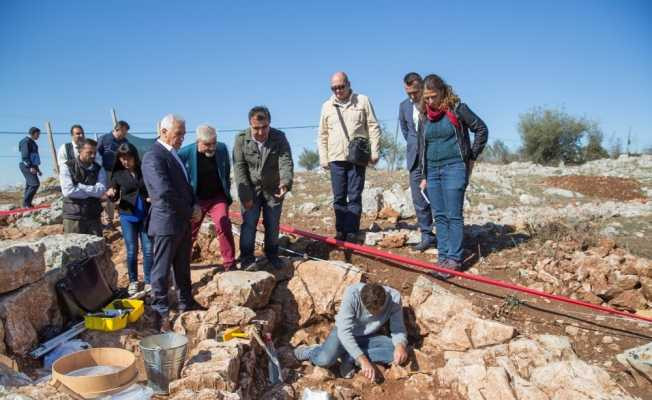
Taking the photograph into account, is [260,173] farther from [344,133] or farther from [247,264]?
[344,133]

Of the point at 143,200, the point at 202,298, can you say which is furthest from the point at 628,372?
the point at 143,200

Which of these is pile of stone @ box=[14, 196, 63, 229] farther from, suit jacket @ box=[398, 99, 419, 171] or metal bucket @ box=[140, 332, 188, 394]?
suit jacket @ box=[398, 99, 419, 171]

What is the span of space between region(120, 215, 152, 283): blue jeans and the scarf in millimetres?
3251

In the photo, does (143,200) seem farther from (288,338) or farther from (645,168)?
(645,168)

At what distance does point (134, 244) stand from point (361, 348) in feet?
8.47

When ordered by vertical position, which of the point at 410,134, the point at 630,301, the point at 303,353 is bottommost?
the point at 303,353

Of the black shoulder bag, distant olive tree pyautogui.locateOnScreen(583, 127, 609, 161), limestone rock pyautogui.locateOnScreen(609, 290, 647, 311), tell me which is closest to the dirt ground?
limestone rock pyautogui.locateOnScreen(609, 290, 647, 311)

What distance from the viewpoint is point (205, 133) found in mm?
4340

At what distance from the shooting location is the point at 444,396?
3828 millimetres

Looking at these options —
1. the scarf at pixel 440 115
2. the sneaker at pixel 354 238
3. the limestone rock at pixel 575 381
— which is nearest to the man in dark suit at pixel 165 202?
the sneaker at pixel 354 238

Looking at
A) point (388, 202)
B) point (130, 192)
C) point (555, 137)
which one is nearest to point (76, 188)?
point (130, 192)

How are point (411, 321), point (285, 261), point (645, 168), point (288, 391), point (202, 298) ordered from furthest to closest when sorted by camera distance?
point (645, 168), point (285, 261), point (411, 321), point (202, 298), point (288, 391)

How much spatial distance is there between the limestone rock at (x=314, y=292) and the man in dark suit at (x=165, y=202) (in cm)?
142

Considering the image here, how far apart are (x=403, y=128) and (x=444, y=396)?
3044mm
